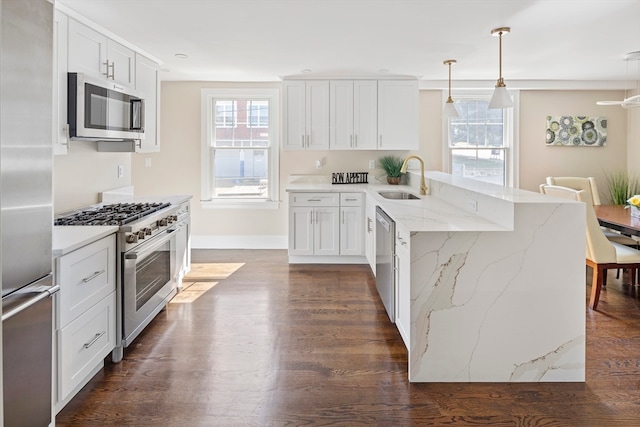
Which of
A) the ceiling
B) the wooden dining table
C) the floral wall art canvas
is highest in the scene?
the ceiling

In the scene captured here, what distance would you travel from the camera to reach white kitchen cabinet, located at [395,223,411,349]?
269cm

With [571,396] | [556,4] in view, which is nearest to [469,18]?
[556,4]

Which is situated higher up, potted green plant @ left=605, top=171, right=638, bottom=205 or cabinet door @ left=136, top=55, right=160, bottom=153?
cabinet door @ left=136, top=55, right=160, bottom=153

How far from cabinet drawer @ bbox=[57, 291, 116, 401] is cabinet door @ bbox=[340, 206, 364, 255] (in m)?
3.06

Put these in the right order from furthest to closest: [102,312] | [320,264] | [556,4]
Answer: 1. [320,264]
2. [556,4]
3. [102,312]

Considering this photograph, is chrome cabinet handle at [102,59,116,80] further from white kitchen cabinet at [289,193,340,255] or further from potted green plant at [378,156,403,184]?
potted green plant at [378,156,403,184]

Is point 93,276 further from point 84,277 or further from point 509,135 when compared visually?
point 509,135

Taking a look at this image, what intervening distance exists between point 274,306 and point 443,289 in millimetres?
1733

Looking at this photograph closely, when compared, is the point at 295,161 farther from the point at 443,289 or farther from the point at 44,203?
the point at 44,203

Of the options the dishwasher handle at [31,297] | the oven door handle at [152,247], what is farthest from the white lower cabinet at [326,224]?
the dishwasher handle at [31,297]

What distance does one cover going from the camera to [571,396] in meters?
2.45

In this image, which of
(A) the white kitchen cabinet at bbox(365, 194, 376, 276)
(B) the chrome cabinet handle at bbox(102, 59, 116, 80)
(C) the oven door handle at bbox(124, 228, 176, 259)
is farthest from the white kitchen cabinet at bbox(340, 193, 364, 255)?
(B) the chrome cabinet handle at bbox(102, 59, 116, 80)

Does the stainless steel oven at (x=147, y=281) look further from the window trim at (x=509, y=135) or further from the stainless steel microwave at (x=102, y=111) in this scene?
the window trim at (x=509, y=135)

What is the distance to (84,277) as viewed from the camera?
2.40m
